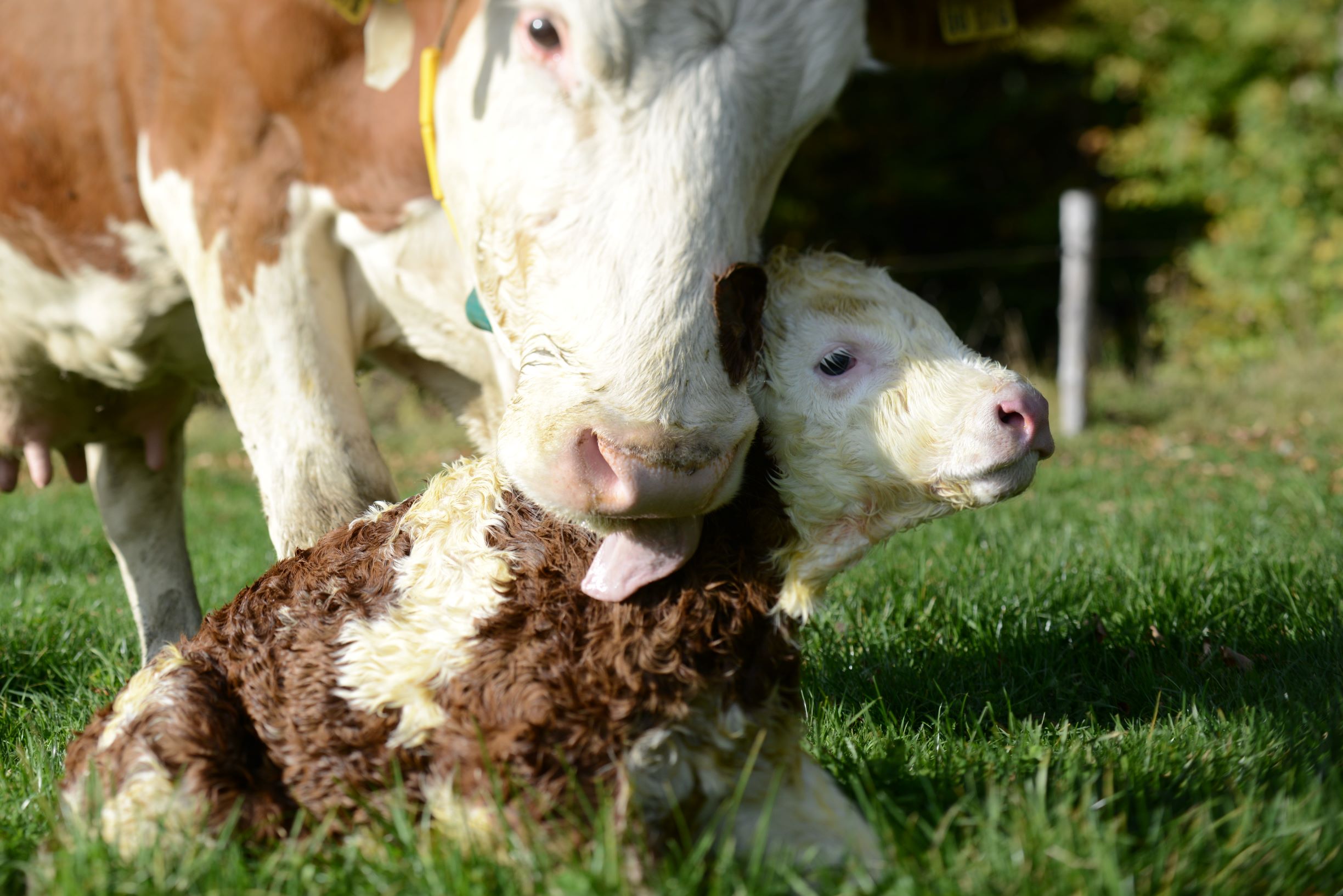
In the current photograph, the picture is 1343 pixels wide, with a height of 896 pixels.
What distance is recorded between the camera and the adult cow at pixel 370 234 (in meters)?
1.82

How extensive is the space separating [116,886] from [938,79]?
1687 centimetres

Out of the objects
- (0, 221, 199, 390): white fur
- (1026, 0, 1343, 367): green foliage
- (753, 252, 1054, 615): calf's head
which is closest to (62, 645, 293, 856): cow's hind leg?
(753, 252, 1054, 615): calf's head

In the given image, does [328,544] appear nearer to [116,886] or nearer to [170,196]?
[116,886]

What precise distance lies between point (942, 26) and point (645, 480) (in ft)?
Result: 6.31

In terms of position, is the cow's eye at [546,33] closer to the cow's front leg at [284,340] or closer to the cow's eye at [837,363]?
the cow's front leg at [284,340]

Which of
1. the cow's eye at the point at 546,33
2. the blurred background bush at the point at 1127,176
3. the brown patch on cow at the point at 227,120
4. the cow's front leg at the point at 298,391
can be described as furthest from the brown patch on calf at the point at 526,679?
the blurred background bush at the point at 1127,176

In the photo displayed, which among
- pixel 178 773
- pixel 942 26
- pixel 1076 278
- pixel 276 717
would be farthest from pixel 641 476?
pixel 1076 278

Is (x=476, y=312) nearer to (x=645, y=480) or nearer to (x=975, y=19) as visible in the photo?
(x=645, y=480)

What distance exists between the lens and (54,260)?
328cm

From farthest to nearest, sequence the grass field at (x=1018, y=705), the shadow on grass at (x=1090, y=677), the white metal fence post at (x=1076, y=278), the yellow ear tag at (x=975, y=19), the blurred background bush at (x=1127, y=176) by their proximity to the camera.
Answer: the blurred background bush at (x=1127, y=176) → the white metal fence post at (x=1076, y=278) → the yellow ear tag at (x=975, y=19) → the shadow on grass at (x=1090, y=677) → the grass field at (x=1018, y=705)

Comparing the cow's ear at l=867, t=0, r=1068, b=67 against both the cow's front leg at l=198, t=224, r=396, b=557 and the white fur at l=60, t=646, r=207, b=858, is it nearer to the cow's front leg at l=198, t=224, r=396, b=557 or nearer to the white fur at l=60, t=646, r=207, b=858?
the cow's front leg at l=198, t=224, r=396, b=557

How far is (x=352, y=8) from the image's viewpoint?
106 inches

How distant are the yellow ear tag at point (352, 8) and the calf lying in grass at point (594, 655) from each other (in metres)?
1.31

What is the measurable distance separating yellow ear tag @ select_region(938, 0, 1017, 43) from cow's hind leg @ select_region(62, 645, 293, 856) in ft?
7.50
